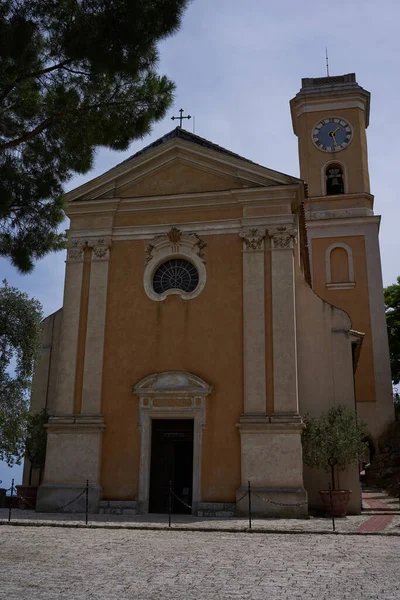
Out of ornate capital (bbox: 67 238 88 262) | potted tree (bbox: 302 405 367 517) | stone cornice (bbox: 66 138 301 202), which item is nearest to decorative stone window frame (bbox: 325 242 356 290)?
stone cornice (bbox: 66 138 301 202)

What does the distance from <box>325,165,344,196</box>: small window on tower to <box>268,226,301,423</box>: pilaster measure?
14035 mm

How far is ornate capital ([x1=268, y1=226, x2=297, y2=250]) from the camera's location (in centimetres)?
1816

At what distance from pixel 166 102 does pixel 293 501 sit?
33.3 feet

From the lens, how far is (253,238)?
18.4 metres

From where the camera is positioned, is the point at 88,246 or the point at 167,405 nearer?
the point at 167,405

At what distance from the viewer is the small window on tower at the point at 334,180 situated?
31344mm

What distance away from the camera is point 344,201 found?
3088 centimetres

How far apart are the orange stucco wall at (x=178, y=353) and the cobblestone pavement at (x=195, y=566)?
15.0 ft

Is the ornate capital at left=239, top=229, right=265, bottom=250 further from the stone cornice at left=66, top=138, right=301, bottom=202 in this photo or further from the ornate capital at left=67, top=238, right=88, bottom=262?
the ornate capital at left=67, top=238, right=88, bottom=262

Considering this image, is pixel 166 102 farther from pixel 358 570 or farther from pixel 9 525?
pixel 9 525

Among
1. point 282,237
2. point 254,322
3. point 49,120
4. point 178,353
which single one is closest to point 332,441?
point 254,322

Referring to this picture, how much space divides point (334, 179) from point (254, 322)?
53.3 ft

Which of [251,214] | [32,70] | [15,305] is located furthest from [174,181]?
[32,70]

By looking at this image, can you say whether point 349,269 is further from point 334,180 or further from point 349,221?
point 334,180
